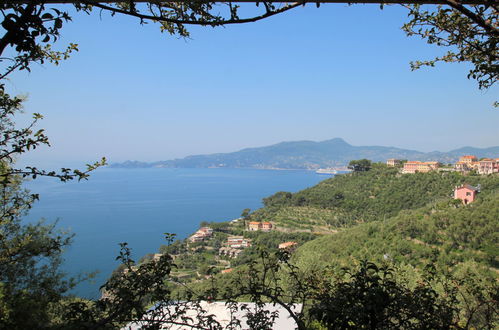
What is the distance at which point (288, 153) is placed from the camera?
161 m

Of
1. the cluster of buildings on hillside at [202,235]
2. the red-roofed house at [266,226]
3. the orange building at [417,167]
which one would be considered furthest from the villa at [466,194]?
the cluster of buildings on hillside at [202,235]

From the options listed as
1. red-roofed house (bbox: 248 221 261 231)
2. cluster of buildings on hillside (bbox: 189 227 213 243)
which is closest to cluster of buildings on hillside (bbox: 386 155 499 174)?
red-roofed house (bbox: 248 221 261 231)

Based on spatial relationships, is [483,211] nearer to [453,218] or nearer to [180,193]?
[453,218]

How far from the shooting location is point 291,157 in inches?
6058

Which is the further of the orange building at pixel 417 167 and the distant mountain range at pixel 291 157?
the distant mountain range at pixel 291 157

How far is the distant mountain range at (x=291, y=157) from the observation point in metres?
134

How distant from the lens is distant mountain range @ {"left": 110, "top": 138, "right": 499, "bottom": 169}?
13438 cm

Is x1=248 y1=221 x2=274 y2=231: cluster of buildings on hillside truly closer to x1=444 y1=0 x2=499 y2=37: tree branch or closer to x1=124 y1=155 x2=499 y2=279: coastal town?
x1=124 y1=155 x2=499 y2=279: coastal town

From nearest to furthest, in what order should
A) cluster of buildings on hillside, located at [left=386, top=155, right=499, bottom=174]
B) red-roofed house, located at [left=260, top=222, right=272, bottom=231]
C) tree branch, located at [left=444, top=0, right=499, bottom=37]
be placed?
tree branch, located at [left=444, top=0, right=499, bottom=37] < red-roofed house, located at [left=260, top=222, right=272, bottom=231] < cluster of buildings on hillside, located at [left=386, top=155, right=499, bottom=174]

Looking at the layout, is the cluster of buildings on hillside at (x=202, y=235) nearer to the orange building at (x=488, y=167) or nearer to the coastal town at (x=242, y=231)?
the coastal town at (x=242, y=231)

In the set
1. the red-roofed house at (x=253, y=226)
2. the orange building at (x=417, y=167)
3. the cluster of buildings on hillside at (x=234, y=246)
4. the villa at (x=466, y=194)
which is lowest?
the cluster of buildings on hillside at (x=234, y=246)

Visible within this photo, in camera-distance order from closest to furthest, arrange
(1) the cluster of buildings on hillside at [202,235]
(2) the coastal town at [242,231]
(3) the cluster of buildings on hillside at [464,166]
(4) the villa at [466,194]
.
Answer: (4) the villa at [466,194] → (2) the coastal town at [242,231] → (1) the cluster of buildings on hillside at [202,235] → (3) the cluster of buildings on hillside at [464,166]

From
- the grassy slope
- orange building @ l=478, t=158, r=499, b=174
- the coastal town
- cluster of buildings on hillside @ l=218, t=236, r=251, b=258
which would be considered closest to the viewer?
the grassy slope

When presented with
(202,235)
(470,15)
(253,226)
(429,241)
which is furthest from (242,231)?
(470,15)
